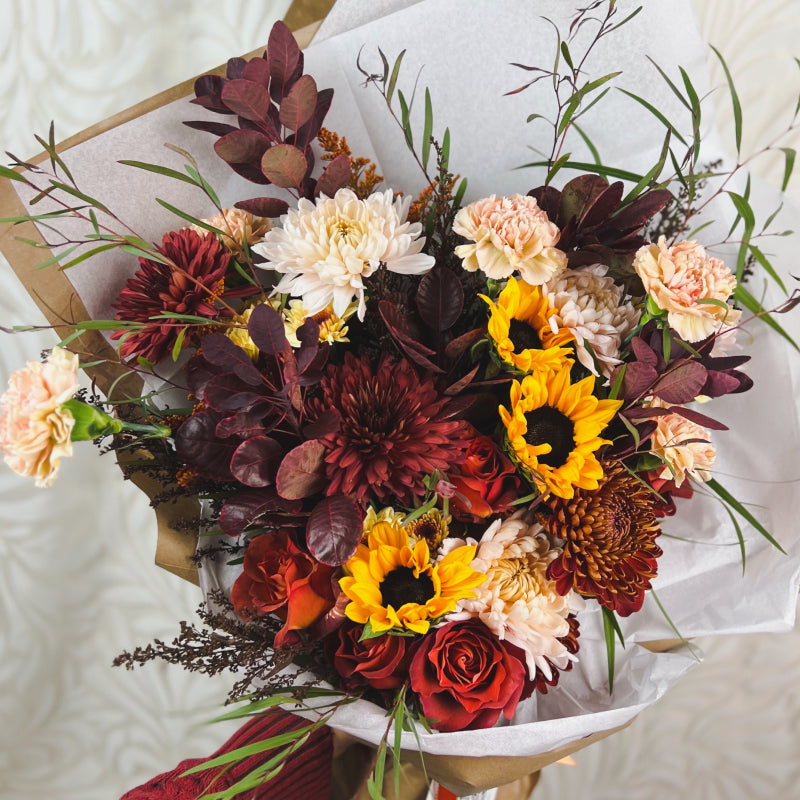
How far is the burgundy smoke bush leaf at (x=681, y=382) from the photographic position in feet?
1.39

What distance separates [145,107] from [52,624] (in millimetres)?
786

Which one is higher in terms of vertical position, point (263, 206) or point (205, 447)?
point (263, 206)

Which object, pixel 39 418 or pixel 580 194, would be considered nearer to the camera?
pixel 39 418

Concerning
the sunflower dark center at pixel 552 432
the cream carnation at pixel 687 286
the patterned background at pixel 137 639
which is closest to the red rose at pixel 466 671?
the sunflower dark center at pixel 552 432

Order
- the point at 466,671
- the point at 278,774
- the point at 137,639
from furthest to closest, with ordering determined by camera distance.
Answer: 1. the point at 137,639
2. the point at 278,774
3. the point at 466,671

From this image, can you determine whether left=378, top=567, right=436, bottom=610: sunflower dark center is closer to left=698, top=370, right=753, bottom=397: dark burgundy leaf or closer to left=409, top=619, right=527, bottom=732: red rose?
left=409, top=619, right=527, bottom=732: red rose

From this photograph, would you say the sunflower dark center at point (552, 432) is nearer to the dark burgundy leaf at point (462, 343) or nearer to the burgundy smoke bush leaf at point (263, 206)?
the dark burgundy leaf at point (462, 343)

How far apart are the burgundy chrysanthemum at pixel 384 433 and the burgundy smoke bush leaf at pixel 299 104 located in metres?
0.18

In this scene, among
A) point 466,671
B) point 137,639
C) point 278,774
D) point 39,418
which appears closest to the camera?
point 39,418

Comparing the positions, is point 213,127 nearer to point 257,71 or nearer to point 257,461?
point 257,71

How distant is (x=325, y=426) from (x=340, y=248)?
0.11m

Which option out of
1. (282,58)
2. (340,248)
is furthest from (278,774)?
(282,58)

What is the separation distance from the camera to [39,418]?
335 mm

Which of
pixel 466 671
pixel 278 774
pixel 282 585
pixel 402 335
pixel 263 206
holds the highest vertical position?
pixel 263 206
